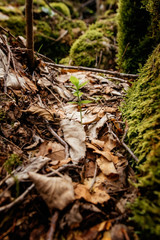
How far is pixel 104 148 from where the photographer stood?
1.54m

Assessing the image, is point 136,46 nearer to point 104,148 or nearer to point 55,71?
point 55,71

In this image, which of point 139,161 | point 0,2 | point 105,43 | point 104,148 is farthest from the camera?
point 0,2

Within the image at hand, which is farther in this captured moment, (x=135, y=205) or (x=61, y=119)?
(x=61, y=119)

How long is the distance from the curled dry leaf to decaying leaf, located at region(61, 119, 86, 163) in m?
0.35

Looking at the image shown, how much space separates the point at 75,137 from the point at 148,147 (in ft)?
2.42

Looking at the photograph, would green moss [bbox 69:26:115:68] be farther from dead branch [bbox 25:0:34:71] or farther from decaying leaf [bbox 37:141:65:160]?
decaying leaf [bbox 37:141:65:160]

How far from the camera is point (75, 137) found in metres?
1.55

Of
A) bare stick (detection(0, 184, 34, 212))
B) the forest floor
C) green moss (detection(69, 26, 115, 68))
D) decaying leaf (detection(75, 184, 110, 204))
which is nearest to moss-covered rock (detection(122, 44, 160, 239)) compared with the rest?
the forest floor

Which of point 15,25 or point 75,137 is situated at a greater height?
point 15,25

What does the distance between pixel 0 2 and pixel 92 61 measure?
5.49 meters

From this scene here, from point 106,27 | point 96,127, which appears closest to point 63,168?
point 96,127

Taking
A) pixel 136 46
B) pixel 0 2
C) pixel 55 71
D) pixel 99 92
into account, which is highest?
pixel 0 2

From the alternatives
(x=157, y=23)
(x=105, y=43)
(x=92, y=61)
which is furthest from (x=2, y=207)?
(x=105, y=43)

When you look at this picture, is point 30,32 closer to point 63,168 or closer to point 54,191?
point 63,168
